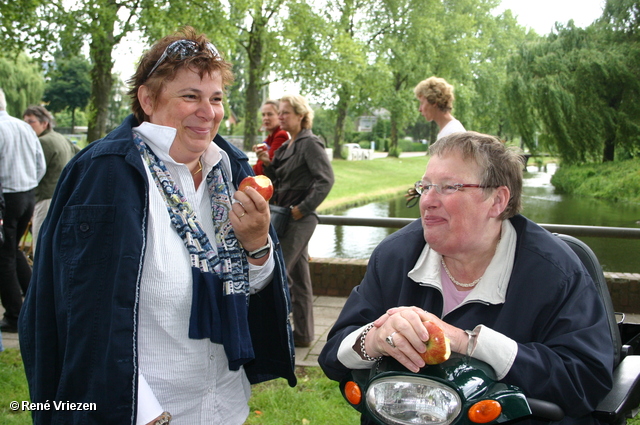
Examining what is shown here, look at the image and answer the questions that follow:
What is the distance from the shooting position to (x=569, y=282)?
1.99 meters

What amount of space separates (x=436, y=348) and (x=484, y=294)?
456 mm

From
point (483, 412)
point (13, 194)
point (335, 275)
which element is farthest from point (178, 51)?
point (335, 275)

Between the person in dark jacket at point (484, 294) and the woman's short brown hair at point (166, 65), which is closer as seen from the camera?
the person in dark jacket at point (484, 294)

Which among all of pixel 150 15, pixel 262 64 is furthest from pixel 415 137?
pixel 150 15

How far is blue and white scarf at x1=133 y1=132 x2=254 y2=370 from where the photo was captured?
1942mm

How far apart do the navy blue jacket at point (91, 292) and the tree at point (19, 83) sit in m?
42.3

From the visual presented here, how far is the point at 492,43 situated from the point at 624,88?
4104 centimetres

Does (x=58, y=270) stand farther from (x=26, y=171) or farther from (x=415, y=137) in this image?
(x=415, y=137)

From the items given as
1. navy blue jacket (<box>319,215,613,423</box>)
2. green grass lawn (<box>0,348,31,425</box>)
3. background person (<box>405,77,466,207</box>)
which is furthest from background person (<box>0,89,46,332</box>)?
navy blue jacket (<box>319,215,613,423</box>)

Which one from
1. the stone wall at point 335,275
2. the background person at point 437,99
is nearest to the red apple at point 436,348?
the background person at point 437,99

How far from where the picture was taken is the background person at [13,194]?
16.3ft

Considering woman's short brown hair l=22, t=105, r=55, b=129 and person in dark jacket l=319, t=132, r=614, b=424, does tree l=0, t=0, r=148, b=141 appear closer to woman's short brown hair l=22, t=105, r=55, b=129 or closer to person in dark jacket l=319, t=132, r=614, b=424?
woman's short brown hair l=22, t=105, r=55, b=129

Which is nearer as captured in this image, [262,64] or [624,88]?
[624,88]

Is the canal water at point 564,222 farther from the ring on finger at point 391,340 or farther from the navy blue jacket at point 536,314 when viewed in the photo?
the ring on finger at point 391,340
